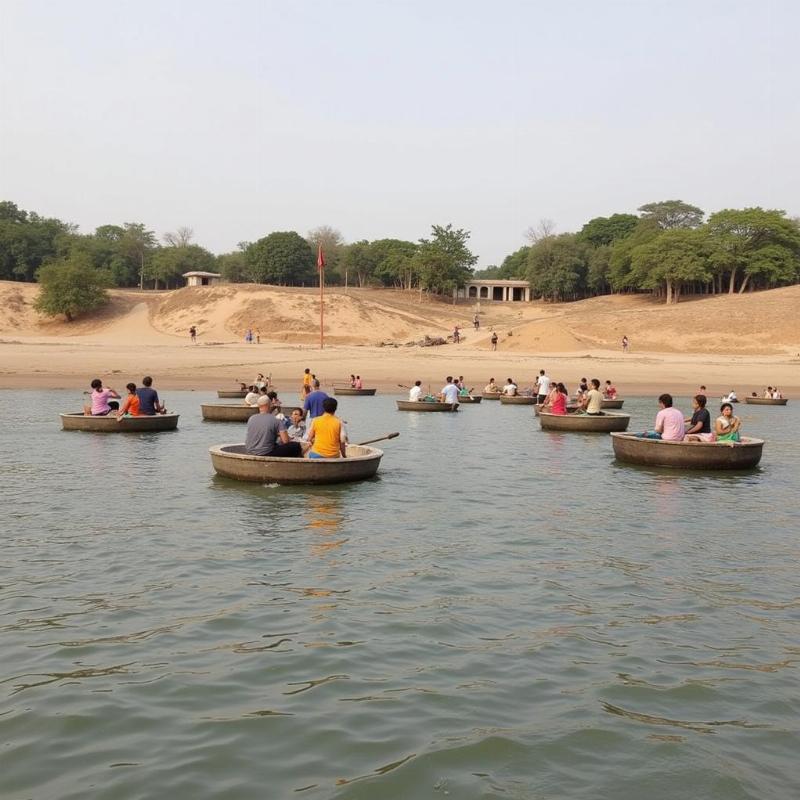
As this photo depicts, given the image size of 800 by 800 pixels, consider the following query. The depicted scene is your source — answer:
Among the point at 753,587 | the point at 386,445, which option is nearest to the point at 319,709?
the point at 753,587

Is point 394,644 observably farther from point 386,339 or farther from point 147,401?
point 386,339

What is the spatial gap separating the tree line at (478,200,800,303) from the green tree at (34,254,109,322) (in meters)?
47.2

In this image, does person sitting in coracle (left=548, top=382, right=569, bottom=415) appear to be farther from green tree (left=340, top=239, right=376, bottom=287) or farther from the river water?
green tree (left=340, top=239, right=376, bottom=287)

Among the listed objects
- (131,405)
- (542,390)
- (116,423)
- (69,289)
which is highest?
(69,289)

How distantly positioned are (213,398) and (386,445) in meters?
15.3

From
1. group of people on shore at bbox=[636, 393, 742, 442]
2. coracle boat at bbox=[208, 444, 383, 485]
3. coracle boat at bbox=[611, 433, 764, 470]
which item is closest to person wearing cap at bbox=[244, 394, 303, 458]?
coracle boat at bbox=[208, 444, 383, 485]

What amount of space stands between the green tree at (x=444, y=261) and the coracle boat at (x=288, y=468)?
77563 millimetres

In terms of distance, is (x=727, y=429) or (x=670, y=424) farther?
(x=727, y=429)

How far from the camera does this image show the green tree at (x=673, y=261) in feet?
261

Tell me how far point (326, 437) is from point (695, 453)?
763cm

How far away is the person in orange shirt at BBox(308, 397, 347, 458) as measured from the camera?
49.2 ft

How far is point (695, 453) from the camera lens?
1734 centimetres

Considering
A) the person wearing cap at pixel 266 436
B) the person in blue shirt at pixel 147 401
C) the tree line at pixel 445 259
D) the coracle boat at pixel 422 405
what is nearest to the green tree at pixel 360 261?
the tree line at pixel 445 259

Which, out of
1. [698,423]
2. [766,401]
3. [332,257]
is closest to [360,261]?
[332,257]
